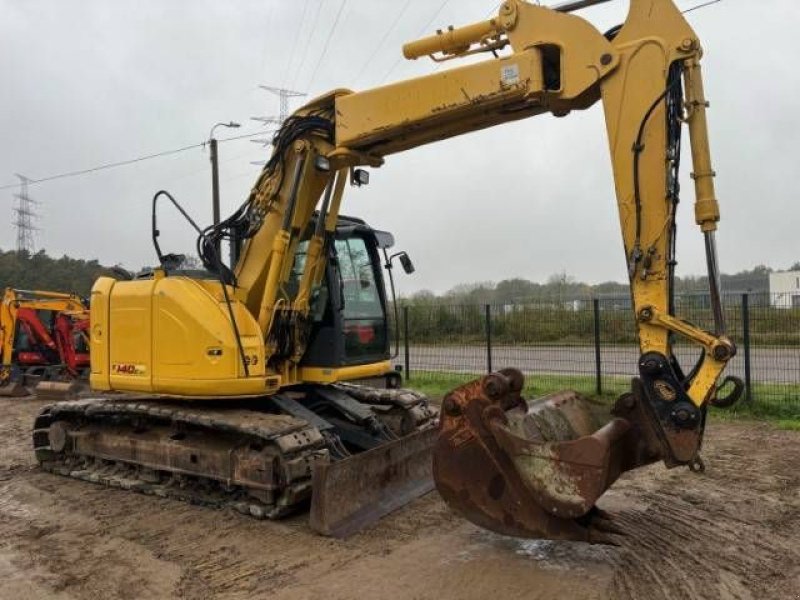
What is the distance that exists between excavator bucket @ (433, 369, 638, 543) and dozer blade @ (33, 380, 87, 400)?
34.8ft

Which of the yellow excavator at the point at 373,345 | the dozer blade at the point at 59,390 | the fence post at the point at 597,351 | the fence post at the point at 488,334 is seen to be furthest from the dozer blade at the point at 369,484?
the dozer blade at the point at 59,390

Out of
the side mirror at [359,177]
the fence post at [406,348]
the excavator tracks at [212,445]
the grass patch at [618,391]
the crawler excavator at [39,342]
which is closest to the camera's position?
the excavator tracks at [212,445]

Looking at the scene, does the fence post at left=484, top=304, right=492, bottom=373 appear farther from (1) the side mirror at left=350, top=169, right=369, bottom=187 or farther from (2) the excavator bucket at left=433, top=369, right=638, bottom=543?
(2) the excavator bucket at left=433, top=369, right=638, bottom=543

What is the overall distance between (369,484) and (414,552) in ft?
3.04

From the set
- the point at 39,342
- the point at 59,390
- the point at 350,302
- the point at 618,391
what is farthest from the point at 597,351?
the point at 39,342

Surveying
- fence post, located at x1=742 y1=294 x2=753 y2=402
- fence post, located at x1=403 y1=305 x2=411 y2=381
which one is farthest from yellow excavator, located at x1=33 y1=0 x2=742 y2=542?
fence post, located at x1=403 y1=305 x2=411 y2=381

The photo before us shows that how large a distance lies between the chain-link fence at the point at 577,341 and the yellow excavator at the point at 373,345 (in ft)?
10.6

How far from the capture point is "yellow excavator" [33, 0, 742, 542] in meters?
4.06

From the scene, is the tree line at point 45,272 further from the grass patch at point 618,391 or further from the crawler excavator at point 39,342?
the grass patch at point 618,391

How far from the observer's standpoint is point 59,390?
43.1 feet

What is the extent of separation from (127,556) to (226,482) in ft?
3.45

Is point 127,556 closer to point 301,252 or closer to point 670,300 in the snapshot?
point 301,252

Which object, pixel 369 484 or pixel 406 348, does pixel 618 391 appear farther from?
pixel 369 484

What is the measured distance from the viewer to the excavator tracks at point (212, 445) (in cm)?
541
